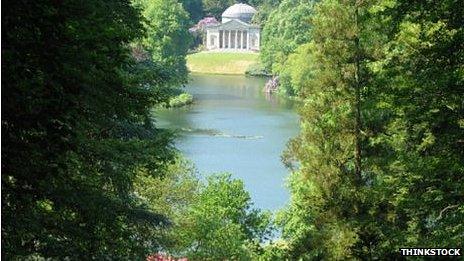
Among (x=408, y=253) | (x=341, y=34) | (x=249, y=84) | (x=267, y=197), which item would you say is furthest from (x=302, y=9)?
(x=408, y=253)

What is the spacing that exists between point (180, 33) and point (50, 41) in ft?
220

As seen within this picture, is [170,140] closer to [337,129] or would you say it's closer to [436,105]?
[337,129]

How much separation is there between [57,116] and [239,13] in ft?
335

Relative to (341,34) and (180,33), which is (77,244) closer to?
(341,34)

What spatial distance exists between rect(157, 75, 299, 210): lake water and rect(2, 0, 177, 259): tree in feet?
56.9

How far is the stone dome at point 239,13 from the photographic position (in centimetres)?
10725

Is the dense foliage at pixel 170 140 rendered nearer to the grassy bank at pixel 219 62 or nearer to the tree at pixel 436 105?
the tree at pixel 436 105

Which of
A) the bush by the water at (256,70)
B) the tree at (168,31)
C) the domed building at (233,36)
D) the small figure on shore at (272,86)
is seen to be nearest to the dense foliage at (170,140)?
the small figure on shore at (272,86)

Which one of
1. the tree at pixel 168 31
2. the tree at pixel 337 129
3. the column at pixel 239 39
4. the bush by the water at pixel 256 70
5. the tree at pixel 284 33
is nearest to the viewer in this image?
the tree at pixel 337 129

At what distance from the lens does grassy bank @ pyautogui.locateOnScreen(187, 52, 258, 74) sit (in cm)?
8806

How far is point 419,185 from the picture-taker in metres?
8.97

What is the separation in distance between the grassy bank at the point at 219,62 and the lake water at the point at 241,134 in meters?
19.8

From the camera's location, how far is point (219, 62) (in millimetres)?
90438

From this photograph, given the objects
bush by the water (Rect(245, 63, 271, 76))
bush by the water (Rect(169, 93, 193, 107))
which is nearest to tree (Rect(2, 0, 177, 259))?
bush by the water (Rect(169, 93, 193, 107))
